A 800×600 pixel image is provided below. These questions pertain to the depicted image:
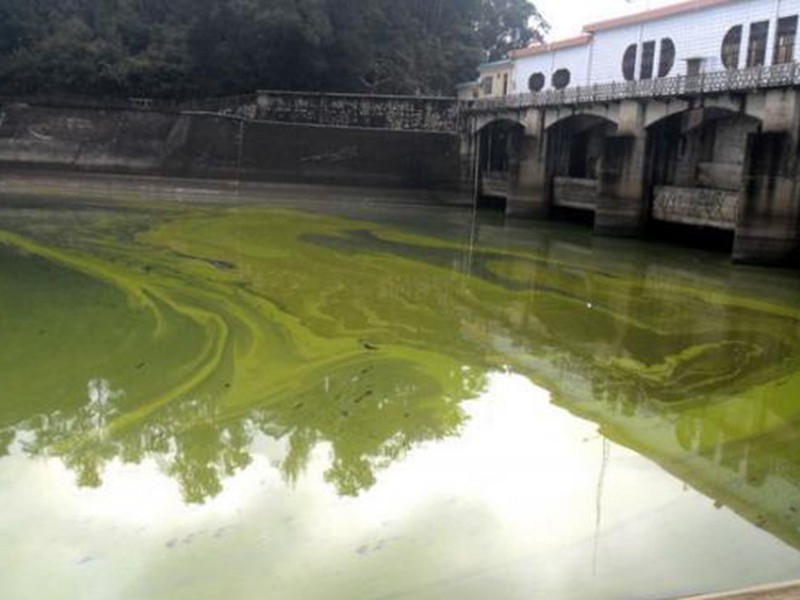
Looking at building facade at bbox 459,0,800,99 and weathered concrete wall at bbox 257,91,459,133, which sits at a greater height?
building facade at bbox 459,0,800,99

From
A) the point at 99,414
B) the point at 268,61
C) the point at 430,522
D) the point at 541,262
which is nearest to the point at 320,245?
the point at 541,262

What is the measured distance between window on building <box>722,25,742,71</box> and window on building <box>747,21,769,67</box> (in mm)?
398

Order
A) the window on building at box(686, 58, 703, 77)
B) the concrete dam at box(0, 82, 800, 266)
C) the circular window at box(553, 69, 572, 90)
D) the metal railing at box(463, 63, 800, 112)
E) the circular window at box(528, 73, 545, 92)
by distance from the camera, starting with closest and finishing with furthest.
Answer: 1. the concrete dam at box(0, 82, 800, 266)
2. the metal railing at box(463, 63, 800, 112)
3. the window on building at box(686, 58, 703, 77)
4. the circular window at box(553, 69, 572, 90)
5. the circular window at box(528, 73, 545, 92)

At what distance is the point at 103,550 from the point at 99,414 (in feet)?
7.02

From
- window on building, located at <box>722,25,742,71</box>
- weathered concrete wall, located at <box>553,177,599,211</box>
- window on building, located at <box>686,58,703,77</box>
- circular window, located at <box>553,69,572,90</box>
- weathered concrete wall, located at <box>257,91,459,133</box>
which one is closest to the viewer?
window on building, located at <box>722,25,742,71</box>

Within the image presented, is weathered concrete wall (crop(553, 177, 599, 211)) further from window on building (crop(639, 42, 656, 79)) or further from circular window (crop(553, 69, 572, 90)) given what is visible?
circular window (crop(553, 69, 572, 90))

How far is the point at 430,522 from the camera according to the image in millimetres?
4887

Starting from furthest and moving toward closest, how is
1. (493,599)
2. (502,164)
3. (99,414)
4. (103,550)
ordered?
(502,164), (99,414), (103,550), (493,599)

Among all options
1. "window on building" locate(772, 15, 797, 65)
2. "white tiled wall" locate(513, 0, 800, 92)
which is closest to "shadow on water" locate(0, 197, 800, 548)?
"window on building" locate(772, 15, 797, 65)

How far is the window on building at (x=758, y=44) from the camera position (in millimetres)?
21344

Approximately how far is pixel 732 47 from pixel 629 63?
186 inches

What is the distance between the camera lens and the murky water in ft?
14.3

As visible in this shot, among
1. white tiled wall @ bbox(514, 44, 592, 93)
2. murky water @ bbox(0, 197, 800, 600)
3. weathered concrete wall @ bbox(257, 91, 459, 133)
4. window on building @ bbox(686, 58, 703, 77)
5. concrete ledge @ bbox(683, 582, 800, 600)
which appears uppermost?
white tiled wall @ bbox(514, 44, 592, 93)

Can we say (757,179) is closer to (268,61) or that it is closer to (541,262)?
(541,262)
